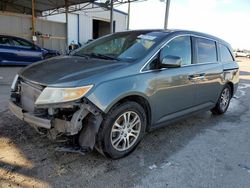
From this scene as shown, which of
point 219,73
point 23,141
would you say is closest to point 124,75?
point 23,141

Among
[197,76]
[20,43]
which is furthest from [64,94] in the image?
[20,43]

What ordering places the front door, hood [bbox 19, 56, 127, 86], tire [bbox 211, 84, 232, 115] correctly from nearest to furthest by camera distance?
hood [bbox 19, 56, 127, 86] → the front door → tire [bbox 211, 84, 232, 115]

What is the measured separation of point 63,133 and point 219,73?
3.31 metres

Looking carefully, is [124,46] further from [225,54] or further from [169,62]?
[225,54]

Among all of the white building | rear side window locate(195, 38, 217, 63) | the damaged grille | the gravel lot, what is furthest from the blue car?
the white building

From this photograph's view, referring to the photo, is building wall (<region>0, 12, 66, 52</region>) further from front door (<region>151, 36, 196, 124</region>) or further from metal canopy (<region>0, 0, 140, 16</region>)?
front door (<region>151, 36, 196, 124</region>)

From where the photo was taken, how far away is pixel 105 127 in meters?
2.91

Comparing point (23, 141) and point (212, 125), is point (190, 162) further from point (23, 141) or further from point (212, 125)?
point (23, 141)

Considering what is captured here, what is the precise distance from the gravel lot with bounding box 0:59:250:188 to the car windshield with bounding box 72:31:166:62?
4.33 feet

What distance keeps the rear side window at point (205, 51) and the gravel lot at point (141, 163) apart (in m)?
1.30

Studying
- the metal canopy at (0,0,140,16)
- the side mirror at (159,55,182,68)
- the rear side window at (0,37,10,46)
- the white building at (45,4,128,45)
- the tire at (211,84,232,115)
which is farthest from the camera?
the white building at (45,4,128,45)

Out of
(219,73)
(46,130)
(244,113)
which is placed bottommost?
(244,113)

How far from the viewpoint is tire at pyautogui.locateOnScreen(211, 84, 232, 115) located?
209 inches

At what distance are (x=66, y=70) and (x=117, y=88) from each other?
0.66 metres
